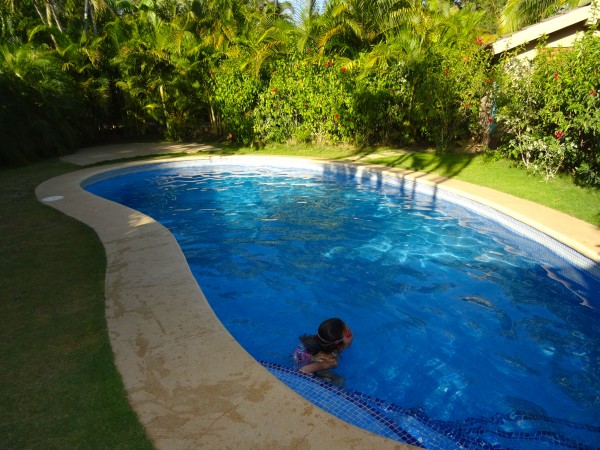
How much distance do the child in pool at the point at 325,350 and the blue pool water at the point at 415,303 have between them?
0.32 meters

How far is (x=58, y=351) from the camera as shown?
137 inches

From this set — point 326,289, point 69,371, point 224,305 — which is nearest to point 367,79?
point 326,289

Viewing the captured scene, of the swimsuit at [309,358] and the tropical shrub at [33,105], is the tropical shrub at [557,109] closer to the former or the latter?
the swimsuit at [309,358]

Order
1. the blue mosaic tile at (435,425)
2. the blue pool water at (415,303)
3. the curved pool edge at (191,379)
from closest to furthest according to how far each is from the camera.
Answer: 1. the curved pool edge at (191,379)
2. the blue mosaic tile at (435,425)
3. the blue pool water at (415,303)

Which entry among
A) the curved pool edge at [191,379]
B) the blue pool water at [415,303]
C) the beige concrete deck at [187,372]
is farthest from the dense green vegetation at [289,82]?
the curved pool edge at [191,379]

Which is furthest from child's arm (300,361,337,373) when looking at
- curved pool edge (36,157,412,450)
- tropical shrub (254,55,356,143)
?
tropical shrub (254,55,356,143)

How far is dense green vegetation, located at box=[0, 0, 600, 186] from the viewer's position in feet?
38.3

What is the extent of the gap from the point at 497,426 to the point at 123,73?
53.0 ft

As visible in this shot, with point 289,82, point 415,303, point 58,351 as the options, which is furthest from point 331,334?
point 289,82

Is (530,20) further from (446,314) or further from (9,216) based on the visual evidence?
(9,216)

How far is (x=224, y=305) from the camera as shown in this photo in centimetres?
575

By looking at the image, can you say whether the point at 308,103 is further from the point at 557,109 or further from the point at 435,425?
the point at 435,425

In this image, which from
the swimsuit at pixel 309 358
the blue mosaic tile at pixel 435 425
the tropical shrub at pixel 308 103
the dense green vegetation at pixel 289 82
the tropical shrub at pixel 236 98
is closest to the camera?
the blue mosaic tile at pixel 435 425

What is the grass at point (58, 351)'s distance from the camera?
263 cm
